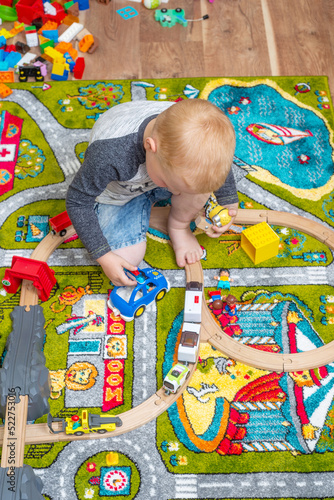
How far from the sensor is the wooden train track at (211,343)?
1.05 m

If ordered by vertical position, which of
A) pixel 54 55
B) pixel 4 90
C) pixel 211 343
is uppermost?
pixel 54 55

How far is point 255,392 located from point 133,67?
3.44 ft

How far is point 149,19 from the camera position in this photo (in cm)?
178

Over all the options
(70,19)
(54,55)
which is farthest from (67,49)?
(70,19)

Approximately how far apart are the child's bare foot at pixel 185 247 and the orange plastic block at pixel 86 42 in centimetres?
75

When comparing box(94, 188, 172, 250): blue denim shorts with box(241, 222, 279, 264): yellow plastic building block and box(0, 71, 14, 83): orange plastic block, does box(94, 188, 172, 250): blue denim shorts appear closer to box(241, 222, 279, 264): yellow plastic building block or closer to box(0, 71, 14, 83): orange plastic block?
box(241, 222, 279, 264): yellow plastic building block

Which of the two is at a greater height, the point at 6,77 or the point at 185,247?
the point at 6,77

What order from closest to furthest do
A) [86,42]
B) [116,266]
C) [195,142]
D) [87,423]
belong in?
[195,142]
[87,423]
[116,266]
[86,42]

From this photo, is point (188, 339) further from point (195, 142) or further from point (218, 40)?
point (218, 40)

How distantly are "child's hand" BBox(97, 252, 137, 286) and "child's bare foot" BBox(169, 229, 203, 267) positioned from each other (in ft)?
0.45

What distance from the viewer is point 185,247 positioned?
126 centimetres

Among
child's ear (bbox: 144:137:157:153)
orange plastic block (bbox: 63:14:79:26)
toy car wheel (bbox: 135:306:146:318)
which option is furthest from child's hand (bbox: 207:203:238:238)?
orange plastic block (bbox: 63:14:79:26)

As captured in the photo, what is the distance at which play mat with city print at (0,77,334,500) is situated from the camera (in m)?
1.02

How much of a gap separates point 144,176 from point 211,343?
0.37m
